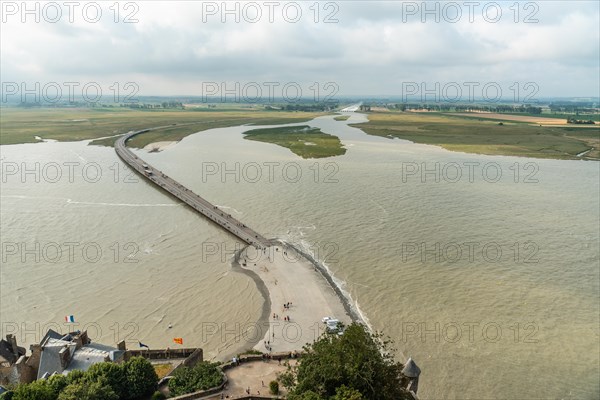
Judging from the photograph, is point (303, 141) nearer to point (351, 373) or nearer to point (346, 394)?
point (351, 373)

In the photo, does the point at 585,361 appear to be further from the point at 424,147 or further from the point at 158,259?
the point at 424,147

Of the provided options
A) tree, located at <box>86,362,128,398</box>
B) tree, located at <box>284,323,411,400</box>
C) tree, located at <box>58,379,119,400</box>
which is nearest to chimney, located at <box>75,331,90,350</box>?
tree, located at <box>86,362,128,398</box>

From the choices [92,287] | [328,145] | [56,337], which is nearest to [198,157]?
[328,145]

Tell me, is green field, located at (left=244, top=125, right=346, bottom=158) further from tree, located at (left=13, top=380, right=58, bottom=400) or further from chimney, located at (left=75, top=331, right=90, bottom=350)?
tree, located at (left=13, top=380, right=58, bottom=400)

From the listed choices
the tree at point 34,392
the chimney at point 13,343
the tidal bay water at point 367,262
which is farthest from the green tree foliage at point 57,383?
the tidal bay water at point 367,262

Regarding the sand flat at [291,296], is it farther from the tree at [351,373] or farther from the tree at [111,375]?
the tree at [111,375]

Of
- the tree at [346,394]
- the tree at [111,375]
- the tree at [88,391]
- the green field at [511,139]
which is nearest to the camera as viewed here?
the tree at [346,394]

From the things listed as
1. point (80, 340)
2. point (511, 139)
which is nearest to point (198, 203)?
point (80, 340)
